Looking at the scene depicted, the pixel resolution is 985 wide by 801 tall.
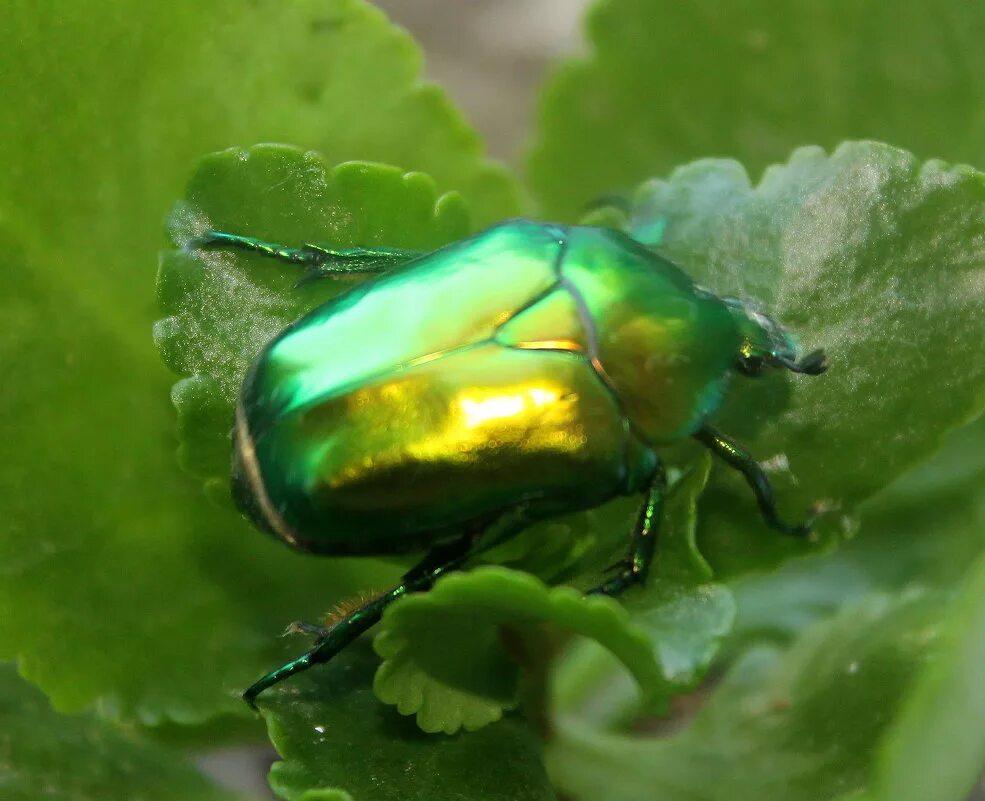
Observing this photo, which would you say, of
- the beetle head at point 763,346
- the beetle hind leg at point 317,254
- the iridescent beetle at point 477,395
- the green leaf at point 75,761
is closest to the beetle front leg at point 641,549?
the iridescent beetle at point 477,395

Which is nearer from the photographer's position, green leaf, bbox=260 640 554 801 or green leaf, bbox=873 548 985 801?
green leaf, bbox=873 548 985 801

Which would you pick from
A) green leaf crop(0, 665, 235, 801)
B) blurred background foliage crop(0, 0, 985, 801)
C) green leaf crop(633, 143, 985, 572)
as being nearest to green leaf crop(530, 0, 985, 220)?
blurred background foliage crop(0, 0, 985, 801)

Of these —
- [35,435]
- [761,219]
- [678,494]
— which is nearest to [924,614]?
[678,494]

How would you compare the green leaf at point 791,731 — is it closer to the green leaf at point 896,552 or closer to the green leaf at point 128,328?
the green leaf at point 896,552

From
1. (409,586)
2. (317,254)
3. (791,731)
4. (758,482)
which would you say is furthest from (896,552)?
(317,254)

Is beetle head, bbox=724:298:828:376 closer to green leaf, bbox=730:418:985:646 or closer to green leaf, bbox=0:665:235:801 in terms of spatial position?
green leaf, bbox=730:418:985:646

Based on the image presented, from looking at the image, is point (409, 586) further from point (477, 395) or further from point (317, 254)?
point (317, 254)

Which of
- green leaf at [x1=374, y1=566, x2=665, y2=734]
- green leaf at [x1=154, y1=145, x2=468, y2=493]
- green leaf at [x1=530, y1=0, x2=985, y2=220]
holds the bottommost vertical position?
green leaf at [x1=374, y1=566, x2=665, y2=734]
